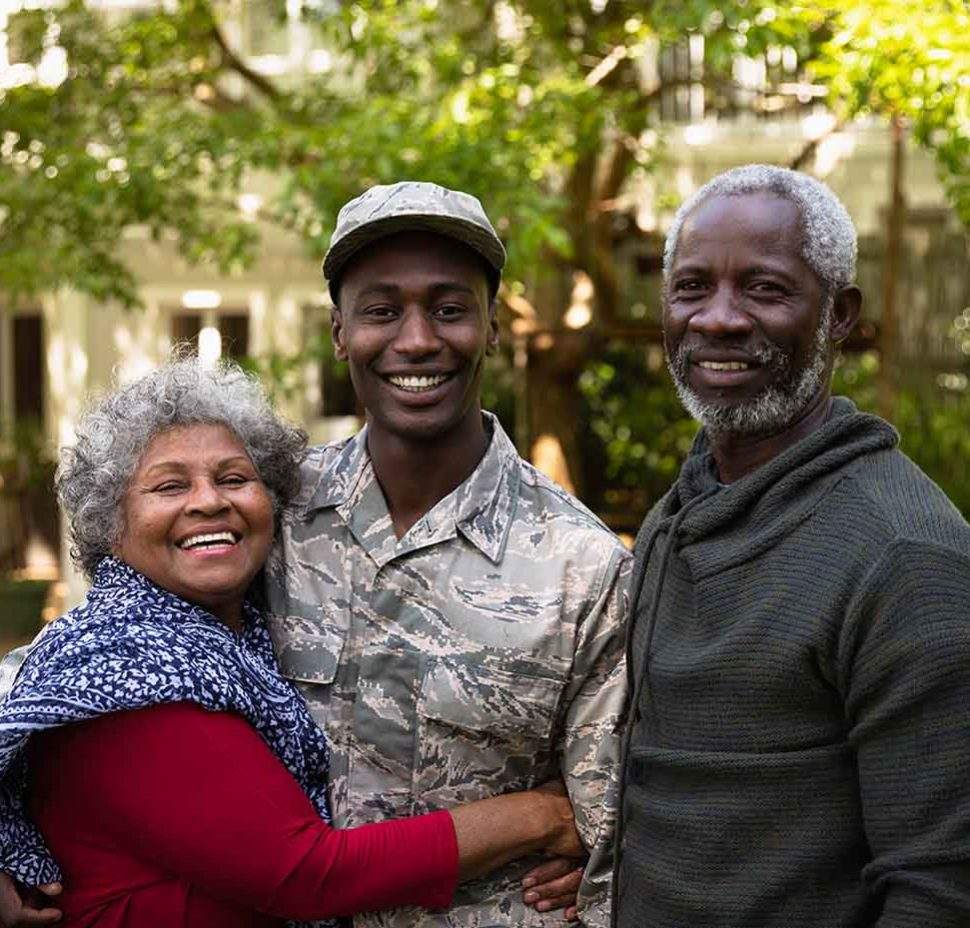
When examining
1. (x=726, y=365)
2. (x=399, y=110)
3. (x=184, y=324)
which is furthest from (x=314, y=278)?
(x=726, y=365)

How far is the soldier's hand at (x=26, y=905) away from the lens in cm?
284

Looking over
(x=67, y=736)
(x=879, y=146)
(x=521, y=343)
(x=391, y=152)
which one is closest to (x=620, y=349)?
(x=521, y=343)

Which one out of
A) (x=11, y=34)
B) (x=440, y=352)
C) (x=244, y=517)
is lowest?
(x=244, y=517)

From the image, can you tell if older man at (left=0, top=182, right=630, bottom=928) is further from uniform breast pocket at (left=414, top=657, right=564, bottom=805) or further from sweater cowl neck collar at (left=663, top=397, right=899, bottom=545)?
sweater cowl neck collar at (left=663, top=397, right=899, bottom=545)

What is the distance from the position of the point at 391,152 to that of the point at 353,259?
404 cm

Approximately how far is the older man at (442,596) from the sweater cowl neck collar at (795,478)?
1.66ft

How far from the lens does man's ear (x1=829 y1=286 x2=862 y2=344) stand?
2.71m

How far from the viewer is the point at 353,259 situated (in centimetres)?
325

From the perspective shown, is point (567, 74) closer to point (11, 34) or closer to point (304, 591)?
point (11, 34)

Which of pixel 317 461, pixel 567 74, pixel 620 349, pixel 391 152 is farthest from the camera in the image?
pixel 620 349

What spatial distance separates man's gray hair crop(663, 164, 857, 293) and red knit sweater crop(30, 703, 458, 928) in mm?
1317

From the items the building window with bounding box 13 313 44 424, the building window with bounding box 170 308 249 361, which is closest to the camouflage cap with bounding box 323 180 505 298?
the building window with bounding box 170 308 249 361

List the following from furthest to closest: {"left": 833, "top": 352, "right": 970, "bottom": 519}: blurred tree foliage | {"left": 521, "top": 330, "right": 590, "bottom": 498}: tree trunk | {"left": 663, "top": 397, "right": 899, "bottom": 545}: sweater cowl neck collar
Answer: {"left": 833, "top": 352, "right": 970, "bottom": 519}: blurred tree foliage < {"left": 521, "top": 330, "right": 590, "bottom": 498}: tree trunk < {"left": 663, "top": 397, "right": 899, "bottom": 545}: sweater cowl neck collar

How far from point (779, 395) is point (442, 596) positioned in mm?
874
